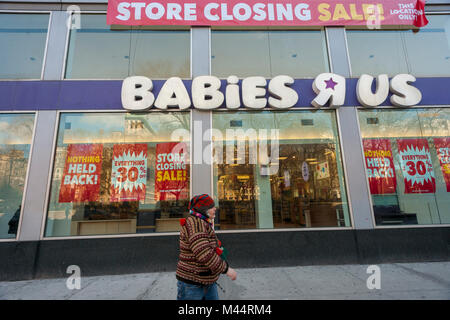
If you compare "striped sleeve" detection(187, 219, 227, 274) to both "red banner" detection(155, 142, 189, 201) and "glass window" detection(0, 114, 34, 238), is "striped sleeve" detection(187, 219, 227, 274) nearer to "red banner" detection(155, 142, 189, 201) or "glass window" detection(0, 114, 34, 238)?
"red banner" detection(155, 142, 189, 201)

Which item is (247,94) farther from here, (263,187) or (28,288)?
(28,288)

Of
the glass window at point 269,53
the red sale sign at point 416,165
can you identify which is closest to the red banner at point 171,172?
the glass window at point 269,53

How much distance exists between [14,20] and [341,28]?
10.00m

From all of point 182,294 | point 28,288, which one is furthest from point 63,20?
point 182,294

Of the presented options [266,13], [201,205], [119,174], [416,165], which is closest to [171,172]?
[119,174]

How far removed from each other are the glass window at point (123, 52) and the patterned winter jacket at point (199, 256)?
537 centimetres

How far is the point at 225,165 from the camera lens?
631cm

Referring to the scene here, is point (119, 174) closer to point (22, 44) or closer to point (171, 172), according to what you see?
point (171, 172)

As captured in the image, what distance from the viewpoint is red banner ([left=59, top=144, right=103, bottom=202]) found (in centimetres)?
582

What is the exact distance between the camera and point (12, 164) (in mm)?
5836

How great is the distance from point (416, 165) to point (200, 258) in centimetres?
709

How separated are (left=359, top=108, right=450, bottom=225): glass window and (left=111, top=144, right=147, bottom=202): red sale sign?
6183 mm

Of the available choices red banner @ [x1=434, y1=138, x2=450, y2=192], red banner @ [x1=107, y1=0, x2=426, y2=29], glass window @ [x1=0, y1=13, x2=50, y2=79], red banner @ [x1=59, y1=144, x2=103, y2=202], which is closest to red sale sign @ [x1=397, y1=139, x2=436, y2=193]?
red banner @ [x1=434, y1=138, x2=450, y2=192]
